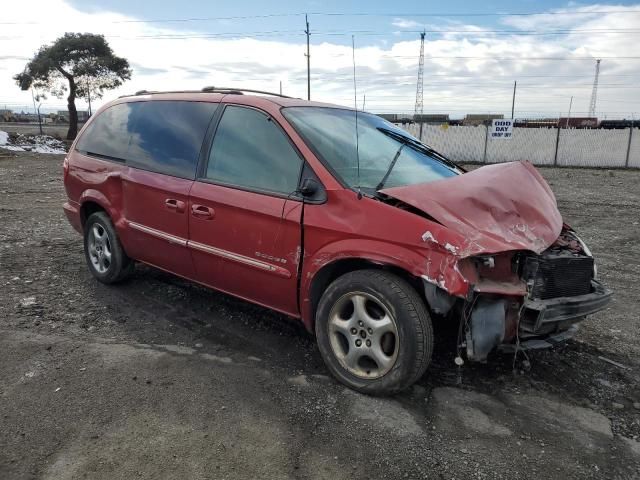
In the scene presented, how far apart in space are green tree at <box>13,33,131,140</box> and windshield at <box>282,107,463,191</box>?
27.5m

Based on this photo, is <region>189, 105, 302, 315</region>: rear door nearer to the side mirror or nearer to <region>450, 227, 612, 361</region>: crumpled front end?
the side mirror

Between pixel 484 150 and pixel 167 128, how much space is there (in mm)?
21995

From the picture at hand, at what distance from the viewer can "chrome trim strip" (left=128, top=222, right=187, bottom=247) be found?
13.4ft

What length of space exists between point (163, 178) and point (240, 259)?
41.5 inches

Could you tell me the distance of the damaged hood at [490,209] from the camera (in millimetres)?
2879

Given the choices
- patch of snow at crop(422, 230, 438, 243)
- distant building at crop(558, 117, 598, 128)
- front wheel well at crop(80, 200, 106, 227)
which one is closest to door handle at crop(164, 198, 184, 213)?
front wheel well at crop(80, 200, 106, 227)

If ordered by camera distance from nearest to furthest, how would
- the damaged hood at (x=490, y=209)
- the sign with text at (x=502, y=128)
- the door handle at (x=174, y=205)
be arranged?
the damaged hood at (x=490, y=209), the door handle at (x=174, y=205), the sign with text at (x=502, y=128)

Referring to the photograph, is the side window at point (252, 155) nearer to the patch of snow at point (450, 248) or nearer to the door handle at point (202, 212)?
the door handle at point (202, 212)

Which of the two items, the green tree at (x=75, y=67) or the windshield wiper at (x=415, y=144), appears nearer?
the windshield wiper at (x=415, y=144)

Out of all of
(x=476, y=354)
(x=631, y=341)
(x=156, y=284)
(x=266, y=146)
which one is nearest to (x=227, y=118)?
(x=266, y=146)

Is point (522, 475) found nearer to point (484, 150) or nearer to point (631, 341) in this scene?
point (631, 341)

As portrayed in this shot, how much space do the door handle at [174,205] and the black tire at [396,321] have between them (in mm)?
1450

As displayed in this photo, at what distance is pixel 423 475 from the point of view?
250 centimetres

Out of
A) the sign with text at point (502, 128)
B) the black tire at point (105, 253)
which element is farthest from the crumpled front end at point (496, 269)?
the sign with text at point (502, 128)
